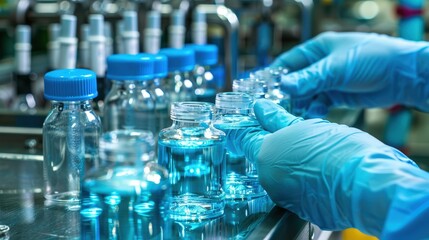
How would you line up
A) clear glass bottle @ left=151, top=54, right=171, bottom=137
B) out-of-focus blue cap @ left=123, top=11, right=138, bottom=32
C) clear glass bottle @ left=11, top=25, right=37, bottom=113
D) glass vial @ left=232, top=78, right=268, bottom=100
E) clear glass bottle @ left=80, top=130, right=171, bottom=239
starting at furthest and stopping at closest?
clear glass bottle @ left=11, top=25, right=37, bottom=113 → out-of-focus blue cap @ left=123, top=11, right=138, bottom=32 → clear glass bottle @ left=151, top=54, right=171, bottom=137 → glass vial @ left=232, top=78, right=268, bottom=100 → clear glass bottle @ left=80, top=130, right=171, bottom=239

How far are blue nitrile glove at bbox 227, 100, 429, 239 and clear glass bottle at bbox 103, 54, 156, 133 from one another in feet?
0.99

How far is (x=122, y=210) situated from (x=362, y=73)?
1.00 m

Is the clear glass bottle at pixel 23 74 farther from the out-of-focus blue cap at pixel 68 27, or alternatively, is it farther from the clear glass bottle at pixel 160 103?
the clear glass bottle at pixel 160 103

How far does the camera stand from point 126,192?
106 centimetres

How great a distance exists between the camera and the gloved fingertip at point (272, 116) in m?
1.28

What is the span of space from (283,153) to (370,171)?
0.54 ft

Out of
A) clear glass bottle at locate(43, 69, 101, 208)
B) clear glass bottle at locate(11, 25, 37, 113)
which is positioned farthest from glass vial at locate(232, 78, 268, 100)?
clear glass bottle at locate(11, 25, 37, 113)

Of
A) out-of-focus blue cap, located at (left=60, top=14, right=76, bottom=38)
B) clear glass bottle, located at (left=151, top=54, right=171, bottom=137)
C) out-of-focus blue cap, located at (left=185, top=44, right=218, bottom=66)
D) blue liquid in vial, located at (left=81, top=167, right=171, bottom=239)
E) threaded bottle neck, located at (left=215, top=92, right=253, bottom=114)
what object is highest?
out-of-focus blue cap, located at (left=60, top=14, right=76, bottom=38)

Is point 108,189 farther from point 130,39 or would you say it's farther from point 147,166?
point 130,39

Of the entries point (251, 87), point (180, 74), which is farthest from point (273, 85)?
point (180, 74)

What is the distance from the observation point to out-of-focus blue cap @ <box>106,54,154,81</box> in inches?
55.2

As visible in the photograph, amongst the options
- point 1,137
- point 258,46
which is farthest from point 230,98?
point 258,46

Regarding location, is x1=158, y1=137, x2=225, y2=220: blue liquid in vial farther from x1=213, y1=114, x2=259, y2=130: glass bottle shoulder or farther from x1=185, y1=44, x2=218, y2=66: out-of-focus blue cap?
x1=185, y1=44, x2=218, y2=66: out-of-focus blue cap

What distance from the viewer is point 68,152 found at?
1.29 meters
